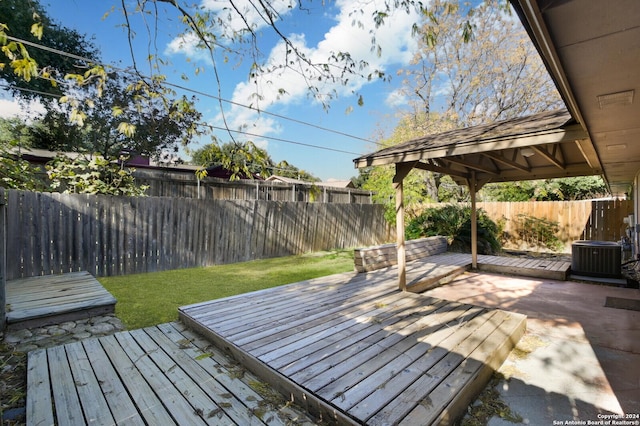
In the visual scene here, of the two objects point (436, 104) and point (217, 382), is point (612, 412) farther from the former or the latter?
point (436, 104)

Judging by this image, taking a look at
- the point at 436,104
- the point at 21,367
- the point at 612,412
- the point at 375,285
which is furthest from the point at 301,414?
the point at 436,104

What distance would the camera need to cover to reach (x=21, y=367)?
240 centimetres

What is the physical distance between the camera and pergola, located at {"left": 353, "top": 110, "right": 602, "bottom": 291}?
3.07 metres

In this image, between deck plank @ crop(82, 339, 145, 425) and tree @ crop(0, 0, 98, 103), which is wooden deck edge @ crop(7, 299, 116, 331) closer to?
deck plank @ crop(82, 339, 145, 425)

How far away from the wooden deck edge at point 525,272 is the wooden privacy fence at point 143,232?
4844 millimetres

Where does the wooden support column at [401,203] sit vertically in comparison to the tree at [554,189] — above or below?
below

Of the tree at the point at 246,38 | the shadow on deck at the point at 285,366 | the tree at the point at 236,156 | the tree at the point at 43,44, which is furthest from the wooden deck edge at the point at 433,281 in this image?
the tree at the point at 43,44

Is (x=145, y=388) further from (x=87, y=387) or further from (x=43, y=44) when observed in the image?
(x=43, y=44)

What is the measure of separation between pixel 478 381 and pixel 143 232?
628 cm

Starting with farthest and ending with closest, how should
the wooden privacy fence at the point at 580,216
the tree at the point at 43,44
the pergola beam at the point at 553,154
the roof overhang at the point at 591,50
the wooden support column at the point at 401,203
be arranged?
1. the tree at the point at 43,44
2. the wooden privacy fence at the point at 580,216
3. the wooden support column at the point at 401,203
4. the pergola beam at the point at 553,154
5. the roof overhang at the point at 591,50

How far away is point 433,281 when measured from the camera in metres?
5.17

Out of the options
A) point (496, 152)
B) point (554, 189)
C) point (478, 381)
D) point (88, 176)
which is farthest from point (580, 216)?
point (88, 176)

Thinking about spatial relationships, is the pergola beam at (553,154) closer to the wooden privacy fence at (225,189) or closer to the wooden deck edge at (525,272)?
the wooden deck edge at (525,272)

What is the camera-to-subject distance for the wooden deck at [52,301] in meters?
3.12
